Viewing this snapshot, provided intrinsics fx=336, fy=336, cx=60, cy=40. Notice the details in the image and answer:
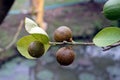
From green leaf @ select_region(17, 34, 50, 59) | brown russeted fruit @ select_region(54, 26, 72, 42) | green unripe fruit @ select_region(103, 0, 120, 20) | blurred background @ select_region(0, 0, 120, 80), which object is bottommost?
blurred background @ select_region(0, 0, 120, 80)

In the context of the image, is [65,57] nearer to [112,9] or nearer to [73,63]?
[112,9]

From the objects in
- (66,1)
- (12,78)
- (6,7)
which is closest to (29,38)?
(6,7)

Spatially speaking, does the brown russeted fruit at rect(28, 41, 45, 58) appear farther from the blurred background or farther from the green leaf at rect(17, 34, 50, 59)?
the blurred background

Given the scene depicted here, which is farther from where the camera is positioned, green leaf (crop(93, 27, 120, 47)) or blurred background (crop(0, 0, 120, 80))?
blurred background (crop(0, 0, 120, 80))

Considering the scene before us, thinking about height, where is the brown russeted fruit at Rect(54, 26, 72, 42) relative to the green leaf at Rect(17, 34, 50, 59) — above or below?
above

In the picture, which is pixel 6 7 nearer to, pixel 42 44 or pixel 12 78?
pixel 42 44

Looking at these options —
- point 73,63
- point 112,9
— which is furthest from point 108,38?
point 73,63

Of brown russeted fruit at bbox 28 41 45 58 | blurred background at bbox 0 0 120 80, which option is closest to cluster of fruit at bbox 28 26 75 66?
brown russeted fruit at bbox 28 41 45 58
